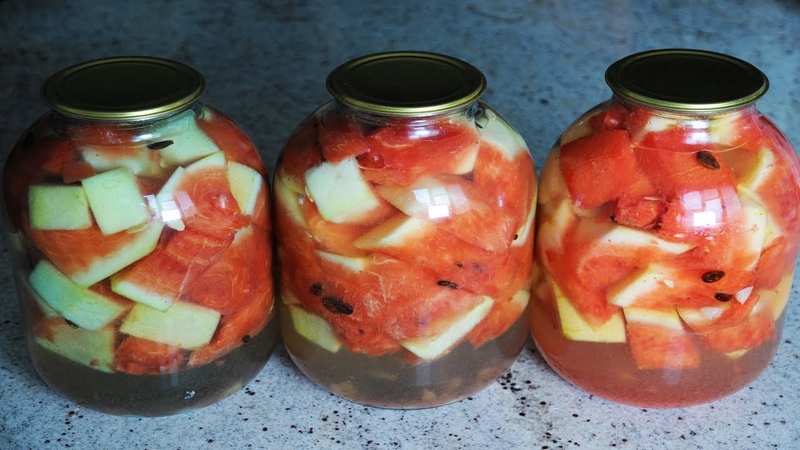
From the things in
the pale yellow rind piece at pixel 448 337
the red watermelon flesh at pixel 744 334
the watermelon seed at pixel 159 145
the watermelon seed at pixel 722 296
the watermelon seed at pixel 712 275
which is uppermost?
the watermelon seed at pixel 159 145

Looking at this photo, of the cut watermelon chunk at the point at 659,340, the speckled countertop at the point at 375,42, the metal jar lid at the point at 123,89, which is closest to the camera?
the metal jar lid at the point at 123,89

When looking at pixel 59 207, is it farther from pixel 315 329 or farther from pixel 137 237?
pixel 315 329

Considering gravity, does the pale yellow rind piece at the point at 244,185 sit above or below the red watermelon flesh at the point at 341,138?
below

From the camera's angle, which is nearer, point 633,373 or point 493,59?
point 633,373

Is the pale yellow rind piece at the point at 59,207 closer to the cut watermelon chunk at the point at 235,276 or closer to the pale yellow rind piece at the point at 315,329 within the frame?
the cut watermelon chunk at the point at 235,276

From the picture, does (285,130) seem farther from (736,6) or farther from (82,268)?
(736,6)

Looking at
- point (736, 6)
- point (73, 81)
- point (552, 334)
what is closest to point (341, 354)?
point (552, 334)

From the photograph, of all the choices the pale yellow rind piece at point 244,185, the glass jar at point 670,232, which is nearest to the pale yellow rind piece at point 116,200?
the pale yellow rind piece at point 244,185

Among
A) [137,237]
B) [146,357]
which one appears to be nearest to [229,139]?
[137,237]
